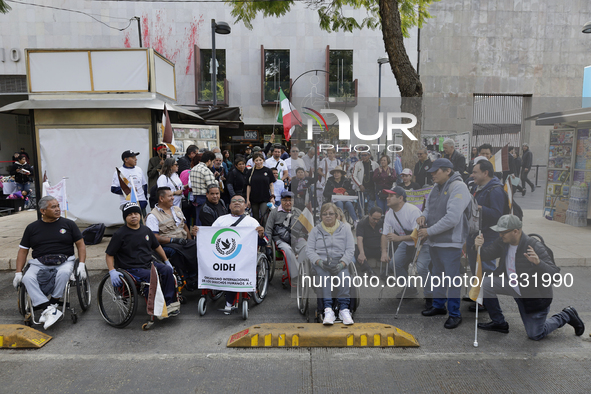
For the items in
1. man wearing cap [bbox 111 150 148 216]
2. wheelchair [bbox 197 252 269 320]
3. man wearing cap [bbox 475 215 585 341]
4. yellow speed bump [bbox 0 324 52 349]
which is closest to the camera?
yellow speed bump [bbox 0 324 52 349]

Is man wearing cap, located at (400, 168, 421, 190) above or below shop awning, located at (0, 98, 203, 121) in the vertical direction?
below

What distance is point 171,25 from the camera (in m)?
20.6

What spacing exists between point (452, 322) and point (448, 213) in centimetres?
134

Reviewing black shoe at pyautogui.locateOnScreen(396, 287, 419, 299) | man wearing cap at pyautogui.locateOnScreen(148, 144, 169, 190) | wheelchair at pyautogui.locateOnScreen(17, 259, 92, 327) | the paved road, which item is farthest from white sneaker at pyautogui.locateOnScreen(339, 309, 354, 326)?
man wearing cap at pyautogui.locateOnScreen(148, 144, 169, 190)

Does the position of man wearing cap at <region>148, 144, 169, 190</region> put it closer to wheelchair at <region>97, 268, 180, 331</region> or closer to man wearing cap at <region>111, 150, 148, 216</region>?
man wearing cap at <region>111, 150, 148, 216</region>

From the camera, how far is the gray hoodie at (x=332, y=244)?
482cm

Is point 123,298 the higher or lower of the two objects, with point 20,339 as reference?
higher

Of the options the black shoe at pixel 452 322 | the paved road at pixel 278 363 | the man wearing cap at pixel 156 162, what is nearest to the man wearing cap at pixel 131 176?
the man wearing cap at pixel 156 162

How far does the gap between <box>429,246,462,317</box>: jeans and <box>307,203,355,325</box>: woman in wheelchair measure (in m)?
1.08

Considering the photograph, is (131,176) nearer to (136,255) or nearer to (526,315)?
(136,255)

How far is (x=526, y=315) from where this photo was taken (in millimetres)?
4559

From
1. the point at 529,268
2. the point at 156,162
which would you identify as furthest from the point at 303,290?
the point at 156,162

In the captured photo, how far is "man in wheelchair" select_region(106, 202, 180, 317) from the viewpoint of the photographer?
4969 millimetres

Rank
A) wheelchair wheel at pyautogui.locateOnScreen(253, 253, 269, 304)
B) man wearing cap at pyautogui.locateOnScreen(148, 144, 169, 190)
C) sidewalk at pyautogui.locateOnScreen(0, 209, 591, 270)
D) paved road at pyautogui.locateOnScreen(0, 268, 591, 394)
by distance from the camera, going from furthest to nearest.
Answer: man wearing cap at pyautogui.locateOnScreen(148, 144, 169, 190) < sidewalk at pyautogui.locateOnScreen(0, 209, 591, 270) < wheelchair wheel at pyautogui.locateOnScreen(253, 253, 269, 304) < paved road at pyautogui.locateOnScreen(0, 268, 591, 394)
